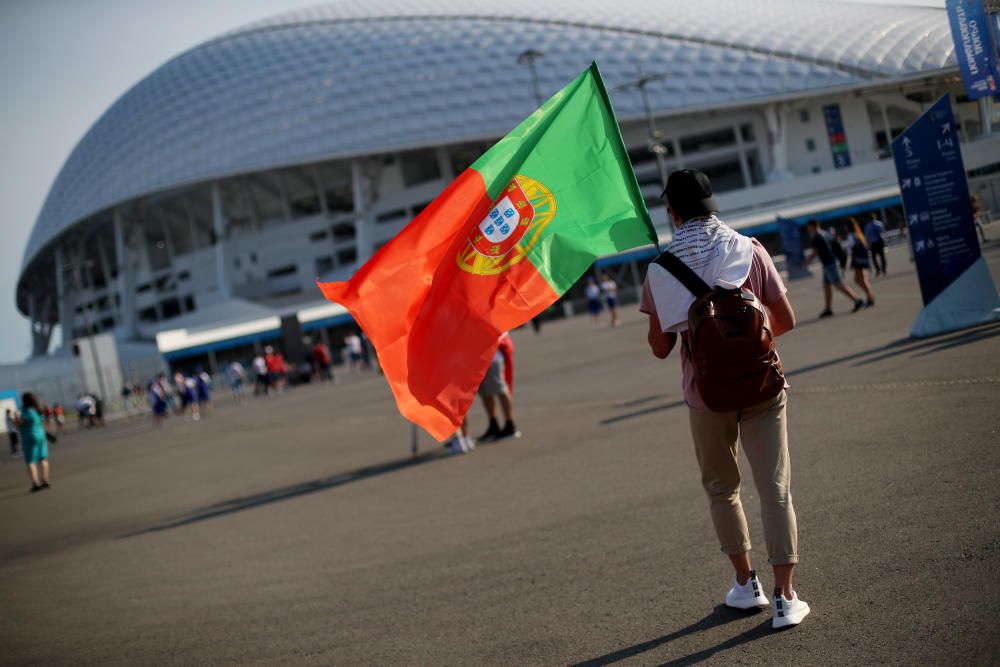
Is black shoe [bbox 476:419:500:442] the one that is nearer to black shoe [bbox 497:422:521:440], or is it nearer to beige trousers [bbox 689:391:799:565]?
black shoe [bbox 497:422:521:440]

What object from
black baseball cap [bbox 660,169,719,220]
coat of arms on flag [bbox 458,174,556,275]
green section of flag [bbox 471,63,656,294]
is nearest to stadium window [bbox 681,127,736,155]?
green section of flag [bbox 471,63,656,294]

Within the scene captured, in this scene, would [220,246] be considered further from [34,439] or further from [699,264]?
[699,264]

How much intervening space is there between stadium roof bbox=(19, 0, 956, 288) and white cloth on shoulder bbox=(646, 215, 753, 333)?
52.4 meters

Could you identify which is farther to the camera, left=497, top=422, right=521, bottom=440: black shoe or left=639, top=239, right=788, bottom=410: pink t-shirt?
left=497, top=422, right=521, bottom=440: black shoe

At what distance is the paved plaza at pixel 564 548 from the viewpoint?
142 inches

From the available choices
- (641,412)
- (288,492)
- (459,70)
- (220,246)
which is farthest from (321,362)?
(220,246)

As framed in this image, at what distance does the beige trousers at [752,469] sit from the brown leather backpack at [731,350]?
5.7 inches

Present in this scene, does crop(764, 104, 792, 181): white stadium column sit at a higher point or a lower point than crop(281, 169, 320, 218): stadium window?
lower

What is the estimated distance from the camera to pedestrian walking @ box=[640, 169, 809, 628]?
336 centimetres

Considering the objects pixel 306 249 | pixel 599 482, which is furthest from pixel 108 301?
pixel 599 482

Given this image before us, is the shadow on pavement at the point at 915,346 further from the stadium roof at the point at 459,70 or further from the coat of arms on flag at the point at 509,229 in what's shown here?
the stadium roof at the point at 459,70

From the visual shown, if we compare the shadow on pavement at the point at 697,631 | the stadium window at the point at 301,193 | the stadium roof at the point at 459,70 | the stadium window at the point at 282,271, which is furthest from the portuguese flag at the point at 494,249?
the stadium window at the point at 282,271

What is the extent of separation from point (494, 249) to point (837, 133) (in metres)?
57.7

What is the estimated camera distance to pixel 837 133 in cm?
5731
